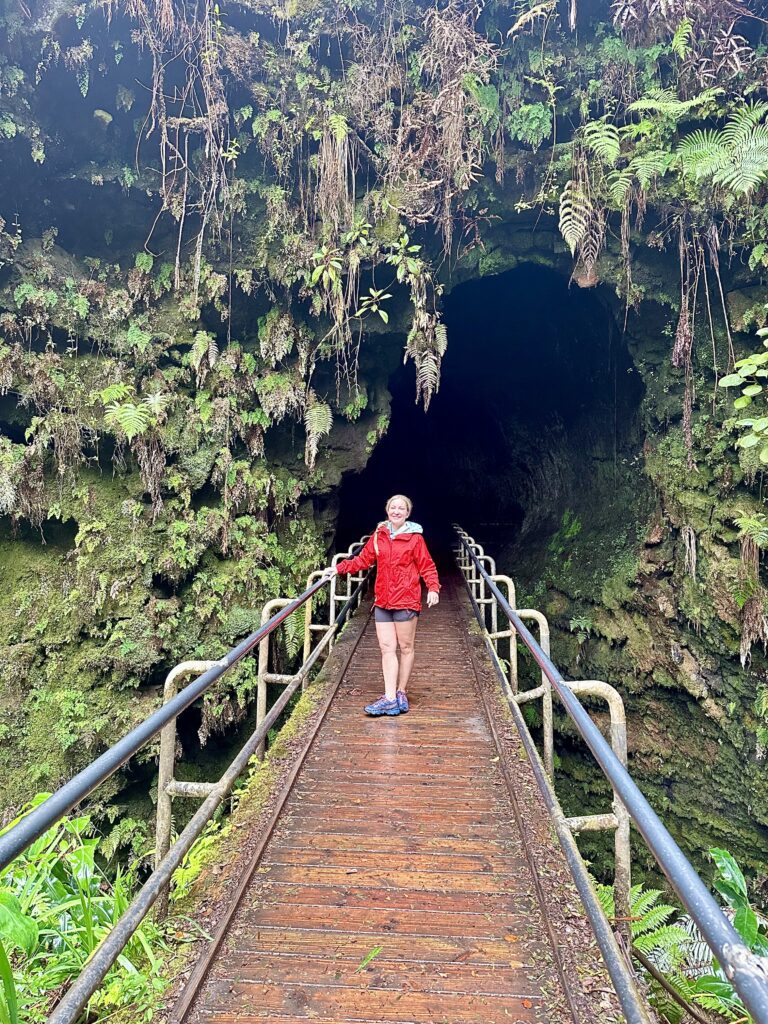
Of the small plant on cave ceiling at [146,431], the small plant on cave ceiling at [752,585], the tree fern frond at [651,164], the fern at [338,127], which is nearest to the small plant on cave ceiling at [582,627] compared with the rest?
the small plant on cave ceiling at [752,585]

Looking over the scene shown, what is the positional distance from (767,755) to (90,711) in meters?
7.73

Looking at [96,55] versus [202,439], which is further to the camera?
[202,439]

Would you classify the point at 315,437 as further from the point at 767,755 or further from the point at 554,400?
the point at 767,755

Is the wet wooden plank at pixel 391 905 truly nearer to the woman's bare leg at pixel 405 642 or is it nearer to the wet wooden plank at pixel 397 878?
the wet wooden plank at pixel 397 878

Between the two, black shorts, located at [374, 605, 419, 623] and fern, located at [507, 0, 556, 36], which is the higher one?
fern, located at [507, 0, 556, 36]

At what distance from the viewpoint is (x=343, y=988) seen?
6.69ft

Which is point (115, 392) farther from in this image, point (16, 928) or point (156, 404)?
point (16, 928)

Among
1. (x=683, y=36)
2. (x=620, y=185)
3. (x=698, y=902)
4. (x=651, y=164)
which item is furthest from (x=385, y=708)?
(x=683, y=36)

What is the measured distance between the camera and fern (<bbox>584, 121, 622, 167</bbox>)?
6.47m

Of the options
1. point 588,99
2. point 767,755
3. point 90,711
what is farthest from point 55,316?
point 767,755

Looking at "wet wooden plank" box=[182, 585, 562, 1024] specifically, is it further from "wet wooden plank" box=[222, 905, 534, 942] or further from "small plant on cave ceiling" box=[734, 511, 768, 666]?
"small plant on cave ceiling" box=[734, 511, 768, 666]

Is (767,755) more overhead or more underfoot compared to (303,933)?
more underfoot

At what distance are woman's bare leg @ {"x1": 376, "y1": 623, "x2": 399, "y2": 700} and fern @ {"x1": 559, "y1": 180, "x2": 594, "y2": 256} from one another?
526 cm

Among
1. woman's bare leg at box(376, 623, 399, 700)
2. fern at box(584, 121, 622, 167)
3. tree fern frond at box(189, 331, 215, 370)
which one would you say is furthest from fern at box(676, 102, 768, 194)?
tree fern frond at box(189, 331, 215, 370)
